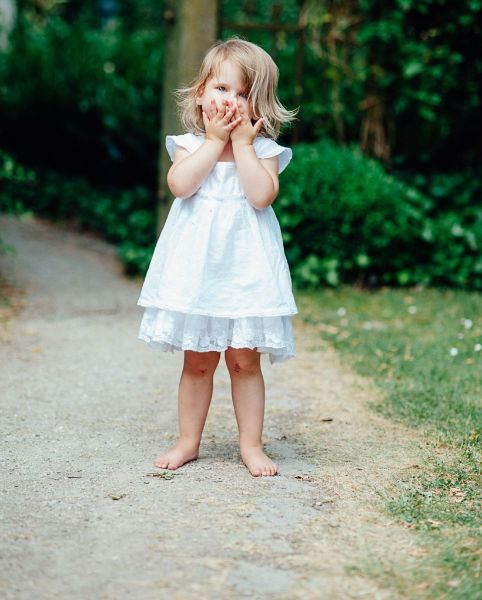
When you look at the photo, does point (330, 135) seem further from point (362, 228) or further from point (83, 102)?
point (83, 102)

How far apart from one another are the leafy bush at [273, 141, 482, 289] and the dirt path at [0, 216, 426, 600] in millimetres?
1301

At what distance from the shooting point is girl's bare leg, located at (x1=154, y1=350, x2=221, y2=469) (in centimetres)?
302

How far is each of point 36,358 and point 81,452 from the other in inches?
54.8

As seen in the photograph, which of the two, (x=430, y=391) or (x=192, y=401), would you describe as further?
(x=430, y=391)

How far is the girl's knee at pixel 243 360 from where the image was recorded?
2.97 m

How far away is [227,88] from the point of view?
2.93 metres

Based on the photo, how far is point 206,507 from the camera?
2.63 metres

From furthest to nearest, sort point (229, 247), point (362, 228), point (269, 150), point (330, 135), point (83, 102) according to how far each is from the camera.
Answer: point (83, 102)
point (330, 135)
point (362, 228)
point (269, 150)
point (229, 247)

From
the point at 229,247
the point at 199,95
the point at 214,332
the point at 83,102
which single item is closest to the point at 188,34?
the point at 83,102

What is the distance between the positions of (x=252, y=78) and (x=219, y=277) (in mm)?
676

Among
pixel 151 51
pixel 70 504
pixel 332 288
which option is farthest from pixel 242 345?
pixel 151 51

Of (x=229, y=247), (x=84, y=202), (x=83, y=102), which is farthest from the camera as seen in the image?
(x=84, y=202)

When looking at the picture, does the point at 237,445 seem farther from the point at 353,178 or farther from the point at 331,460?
the point at 353,178

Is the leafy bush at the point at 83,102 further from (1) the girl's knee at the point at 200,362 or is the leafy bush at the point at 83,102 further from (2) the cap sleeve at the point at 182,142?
(1) the girl's knee at the point at 200,362
